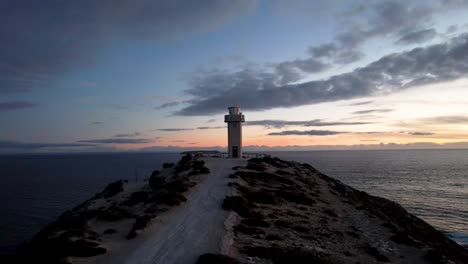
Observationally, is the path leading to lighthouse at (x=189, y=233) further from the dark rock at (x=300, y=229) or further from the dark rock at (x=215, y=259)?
the dark rock at (x=300, y=229)

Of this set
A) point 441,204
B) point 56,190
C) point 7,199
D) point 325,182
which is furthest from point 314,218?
point 56,190

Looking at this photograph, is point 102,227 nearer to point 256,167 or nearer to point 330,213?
point 330,213

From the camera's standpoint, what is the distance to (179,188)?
30766mm

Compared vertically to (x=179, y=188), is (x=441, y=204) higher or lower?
lower

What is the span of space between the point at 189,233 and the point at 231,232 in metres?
2.42

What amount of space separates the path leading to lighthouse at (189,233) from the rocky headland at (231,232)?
0.05m

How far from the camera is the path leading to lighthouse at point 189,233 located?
1767 cm

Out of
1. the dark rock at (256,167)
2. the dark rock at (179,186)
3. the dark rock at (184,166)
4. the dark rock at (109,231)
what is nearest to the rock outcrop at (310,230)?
the dark rock at (256,167)

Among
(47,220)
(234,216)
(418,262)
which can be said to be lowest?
(47,220)

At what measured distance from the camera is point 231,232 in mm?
20578

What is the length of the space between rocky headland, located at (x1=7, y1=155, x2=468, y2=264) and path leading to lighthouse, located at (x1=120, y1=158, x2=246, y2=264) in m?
0.05

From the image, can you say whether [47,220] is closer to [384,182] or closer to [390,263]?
[390,263]

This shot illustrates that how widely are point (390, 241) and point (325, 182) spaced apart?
2257 cm

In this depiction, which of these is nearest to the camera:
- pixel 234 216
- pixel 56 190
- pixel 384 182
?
pixel 234 216
